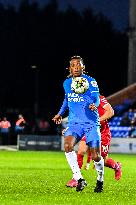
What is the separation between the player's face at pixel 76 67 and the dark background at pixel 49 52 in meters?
73.4

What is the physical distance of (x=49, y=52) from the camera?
9531cm

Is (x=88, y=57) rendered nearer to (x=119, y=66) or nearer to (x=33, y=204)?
(x=119, y=66)

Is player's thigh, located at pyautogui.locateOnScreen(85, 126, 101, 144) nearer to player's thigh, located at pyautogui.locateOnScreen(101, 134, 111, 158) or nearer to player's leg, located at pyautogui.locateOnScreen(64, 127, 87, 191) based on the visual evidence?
player's leg, located at pyautogui.locateOnScreen(64, 127, 87, 191)

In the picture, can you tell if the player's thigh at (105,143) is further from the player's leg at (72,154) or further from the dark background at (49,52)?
the dark background at (49,52)

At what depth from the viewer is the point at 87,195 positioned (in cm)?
1430

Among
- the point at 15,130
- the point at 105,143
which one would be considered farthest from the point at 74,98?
the point at 15,130

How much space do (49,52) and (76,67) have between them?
8063cm

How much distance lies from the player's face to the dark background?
2891 inches

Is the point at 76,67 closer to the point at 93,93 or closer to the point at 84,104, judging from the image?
the point at 93,93

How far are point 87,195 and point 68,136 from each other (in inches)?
53.1

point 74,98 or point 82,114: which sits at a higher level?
point 74,98

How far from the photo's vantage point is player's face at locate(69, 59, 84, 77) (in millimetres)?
14867

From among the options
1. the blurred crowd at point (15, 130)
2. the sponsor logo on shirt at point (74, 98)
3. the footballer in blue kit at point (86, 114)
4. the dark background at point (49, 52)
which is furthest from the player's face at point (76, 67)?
the dark background at point (49, 52)

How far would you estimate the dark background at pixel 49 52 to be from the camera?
307ft
